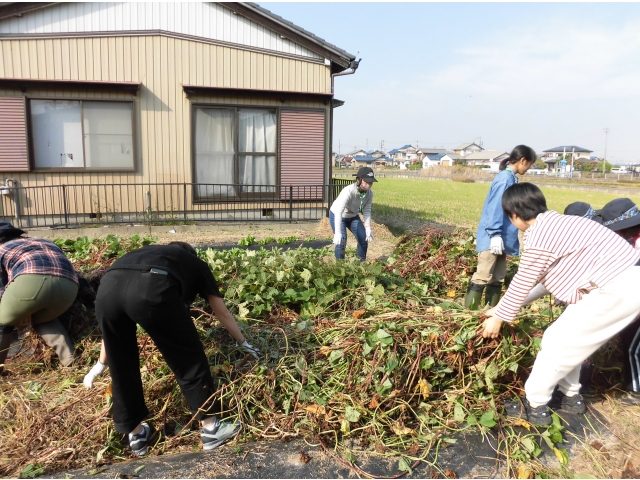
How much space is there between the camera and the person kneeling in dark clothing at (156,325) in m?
2.75

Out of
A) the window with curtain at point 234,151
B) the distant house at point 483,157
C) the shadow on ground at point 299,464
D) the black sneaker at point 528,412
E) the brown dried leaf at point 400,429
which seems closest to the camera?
the shadow on ground at point 299,464

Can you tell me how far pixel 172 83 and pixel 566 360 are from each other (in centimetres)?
1037

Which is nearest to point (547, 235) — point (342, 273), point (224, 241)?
point (342, 273)

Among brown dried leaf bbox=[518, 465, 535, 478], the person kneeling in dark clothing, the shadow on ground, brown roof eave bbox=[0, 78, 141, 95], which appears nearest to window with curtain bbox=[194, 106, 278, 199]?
brown roof eave bbox=[0, 78, 141, 95]

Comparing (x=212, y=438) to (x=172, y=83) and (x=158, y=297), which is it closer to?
(x=158, y=297)

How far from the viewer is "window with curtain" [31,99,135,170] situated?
11.0 m

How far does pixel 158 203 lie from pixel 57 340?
778 centimetres

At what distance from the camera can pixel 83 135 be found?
11.2m

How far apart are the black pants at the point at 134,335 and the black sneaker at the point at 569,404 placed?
7.47ft

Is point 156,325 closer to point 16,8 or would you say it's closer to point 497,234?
point 497,234

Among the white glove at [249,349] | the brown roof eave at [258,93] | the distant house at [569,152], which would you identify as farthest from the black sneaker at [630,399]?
the distant house at [569,152]

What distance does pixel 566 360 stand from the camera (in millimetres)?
3139

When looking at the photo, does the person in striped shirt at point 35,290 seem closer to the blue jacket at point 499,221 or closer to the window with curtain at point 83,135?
the blue jacket at point 499,221

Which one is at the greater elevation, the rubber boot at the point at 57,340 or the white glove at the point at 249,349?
the white glove at the point at 249,349
